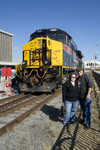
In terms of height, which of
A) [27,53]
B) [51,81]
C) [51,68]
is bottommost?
[51,81]

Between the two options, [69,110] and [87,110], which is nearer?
[87,110]

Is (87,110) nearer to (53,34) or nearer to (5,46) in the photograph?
(53,34)

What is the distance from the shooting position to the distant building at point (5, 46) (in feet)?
171

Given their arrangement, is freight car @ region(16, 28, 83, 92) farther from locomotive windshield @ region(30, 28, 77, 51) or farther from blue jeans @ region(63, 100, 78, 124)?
blue jeans @ region(63, 100, 78, 124)

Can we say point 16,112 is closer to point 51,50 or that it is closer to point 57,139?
point 57,139

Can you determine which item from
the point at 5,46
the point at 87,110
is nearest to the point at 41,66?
the point at 87,110

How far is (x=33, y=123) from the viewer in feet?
15.3

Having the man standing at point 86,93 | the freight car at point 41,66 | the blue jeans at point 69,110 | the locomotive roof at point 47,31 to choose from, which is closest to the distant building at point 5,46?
the locomotive roof at point 47,31

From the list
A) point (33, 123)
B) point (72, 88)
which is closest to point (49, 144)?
point (33, 123)

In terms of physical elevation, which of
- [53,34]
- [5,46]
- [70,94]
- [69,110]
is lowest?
[69,110]

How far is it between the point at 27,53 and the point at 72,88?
18.9ft

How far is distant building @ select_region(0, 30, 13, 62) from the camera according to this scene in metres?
52.2

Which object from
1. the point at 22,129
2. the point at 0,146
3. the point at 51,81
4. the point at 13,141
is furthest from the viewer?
the point at 51,81

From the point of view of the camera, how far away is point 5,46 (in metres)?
54.5
